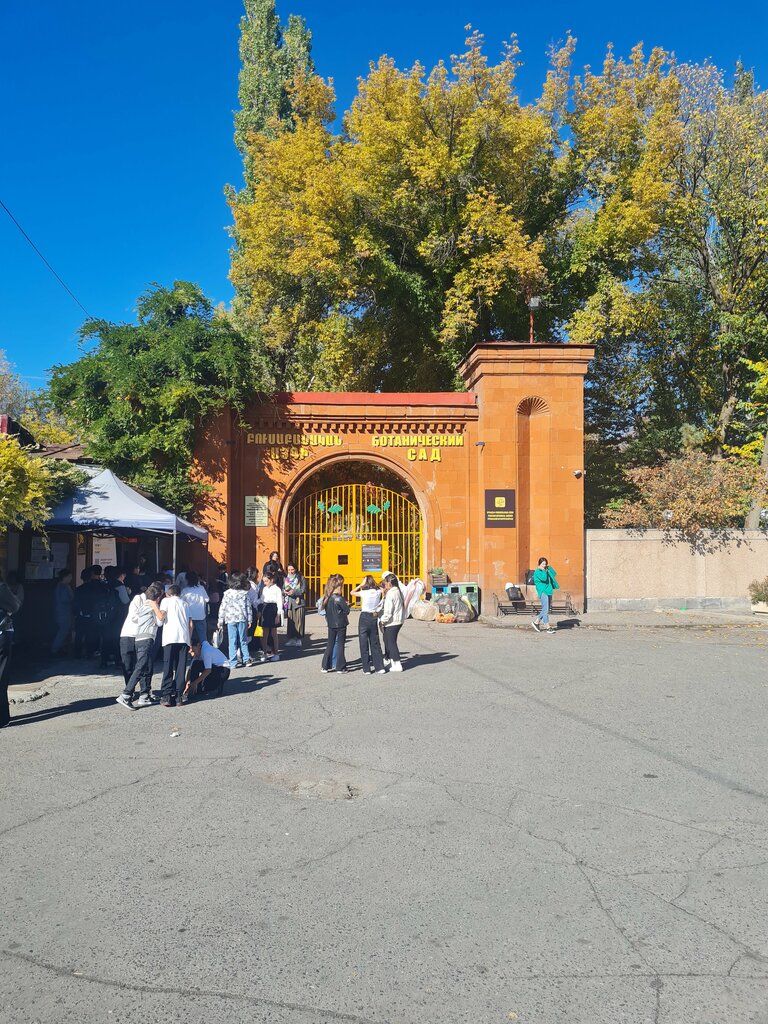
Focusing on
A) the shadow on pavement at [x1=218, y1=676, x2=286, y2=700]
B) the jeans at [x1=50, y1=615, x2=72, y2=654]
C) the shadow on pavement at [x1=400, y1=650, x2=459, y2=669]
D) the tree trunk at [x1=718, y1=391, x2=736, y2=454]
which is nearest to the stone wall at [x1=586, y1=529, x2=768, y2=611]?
the tree trunk at [x1=718, y1=391, x2=736, y2=454]

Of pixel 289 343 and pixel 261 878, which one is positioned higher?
pixel 289 343

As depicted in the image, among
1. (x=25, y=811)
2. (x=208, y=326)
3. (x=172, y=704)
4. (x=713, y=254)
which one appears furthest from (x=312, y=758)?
(x=713, y=254)

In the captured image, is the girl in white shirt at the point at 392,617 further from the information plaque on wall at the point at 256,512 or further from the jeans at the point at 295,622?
the information plaque on wall at the point at 256,512

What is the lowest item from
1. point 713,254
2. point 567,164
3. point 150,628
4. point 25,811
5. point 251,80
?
point 25,811

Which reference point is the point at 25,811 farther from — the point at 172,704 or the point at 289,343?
the point at 289,343

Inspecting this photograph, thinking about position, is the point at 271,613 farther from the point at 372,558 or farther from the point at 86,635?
the point at 372,558

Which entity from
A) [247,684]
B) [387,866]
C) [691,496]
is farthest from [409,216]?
[387,866]

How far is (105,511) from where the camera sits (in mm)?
13047

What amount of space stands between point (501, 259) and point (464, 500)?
23.6 feet

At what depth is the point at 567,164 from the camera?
26734mm

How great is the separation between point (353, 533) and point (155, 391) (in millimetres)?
6344

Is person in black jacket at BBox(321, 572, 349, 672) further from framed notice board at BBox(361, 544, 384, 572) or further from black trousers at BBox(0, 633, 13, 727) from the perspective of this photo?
framed notice board at BBox(361, 544, 384, 572)

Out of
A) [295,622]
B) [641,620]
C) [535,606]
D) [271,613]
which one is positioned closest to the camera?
[271,613]

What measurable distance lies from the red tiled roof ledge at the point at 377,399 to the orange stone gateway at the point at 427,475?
38mm
